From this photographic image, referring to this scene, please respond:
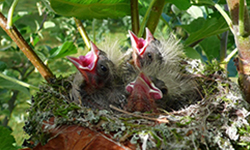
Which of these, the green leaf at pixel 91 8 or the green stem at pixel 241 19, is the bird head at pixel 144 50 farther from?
the green stem at pixel 241 19

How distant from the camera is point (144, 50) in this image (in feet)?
3.66

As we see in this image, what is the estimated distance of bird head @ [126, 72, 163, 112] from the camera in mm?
991

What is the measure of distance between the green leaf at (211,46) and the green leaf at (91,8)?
526 millimetres

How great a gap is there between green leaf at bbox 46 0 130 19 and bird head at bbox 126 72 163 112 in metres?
0.27

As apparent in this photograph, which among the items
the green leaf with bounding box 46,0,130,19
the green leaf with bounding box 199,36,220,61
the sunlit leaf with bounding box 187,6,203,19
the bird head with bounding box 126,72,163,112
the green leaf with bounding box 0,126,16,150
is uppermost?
the green leaf with bounding box 46,0,130,19

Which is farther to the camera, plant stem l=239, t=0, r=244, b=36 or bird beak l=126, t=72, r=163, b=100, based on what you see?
bird beak l=126, t=72, r=163, b=100

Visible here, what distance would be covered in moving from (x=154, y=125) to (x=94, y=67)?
411 mm

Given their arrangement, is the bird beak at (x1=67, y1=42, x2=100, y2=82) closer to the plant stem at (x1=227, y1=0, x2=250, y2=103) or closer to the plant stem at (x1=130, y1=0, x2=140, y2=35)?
the plant stem at (x1=130, y1=0, x2=140, y2=35)

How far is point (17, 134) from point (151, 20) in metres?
1.89

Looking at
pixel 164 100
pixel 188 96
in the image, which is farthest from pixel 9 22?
pixel 188 96

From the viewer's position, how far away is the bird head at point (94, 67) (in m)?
1.07

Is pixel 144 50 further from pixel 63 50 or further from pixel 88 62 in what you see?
pixel 63 50

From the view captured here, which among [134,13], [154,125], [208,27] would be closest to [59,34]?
[134,13]

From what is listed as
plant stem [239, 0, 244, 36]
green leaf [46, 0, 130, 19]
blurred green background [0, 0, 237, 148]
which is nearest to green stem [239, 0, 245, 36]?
plant stem [239, 0, 244, 36]
